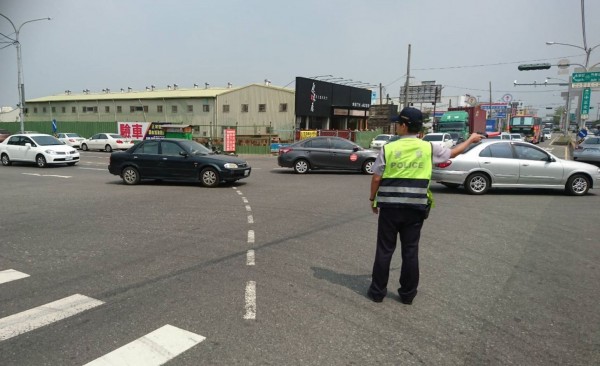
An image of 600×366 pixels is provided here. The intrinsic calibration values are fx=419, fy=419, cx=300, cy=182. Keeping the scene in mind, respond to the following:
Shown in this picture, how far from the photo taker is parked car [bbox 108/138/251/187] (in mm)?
12781

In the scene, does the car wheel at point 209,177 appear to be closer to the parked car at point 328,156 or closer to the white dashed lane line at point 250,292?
the parked car at point 328,156

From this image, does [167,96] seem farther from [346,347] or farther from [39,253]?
[346,347]

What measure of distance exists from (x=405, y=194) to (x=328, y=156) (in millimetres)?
12980

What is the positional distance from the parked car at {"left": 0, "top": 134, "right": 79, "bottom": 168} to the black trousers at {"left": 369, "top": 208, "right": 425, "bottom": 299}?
19.3 metres

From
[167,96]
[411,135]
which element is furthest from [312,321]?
[167,96]

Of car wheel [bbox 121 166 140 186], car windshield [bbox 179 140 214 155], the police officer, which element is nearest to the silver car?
car windshield [bbox 179 140 214 155]

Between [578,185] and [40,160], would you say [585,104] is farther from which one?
[40,160]

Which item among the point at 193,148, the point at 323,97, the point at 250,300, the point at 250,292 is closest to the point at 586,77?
the point at 323,97

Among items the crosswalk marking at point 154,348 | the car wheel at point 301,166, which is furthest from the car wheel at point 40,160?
the crosswalk marking at point 154,348

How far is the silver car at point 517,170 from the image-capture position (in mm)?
11453

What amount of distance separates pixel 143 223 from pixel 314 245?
3.40m

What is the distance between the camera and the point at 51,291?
4.40 metres

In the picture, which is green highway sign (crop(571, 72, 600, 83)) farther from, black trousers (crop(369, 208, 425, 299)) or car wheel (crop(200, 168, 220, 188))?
black trousers (crop(369, 208, 425, 299))

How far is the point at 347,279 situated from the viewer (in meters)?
4.78
